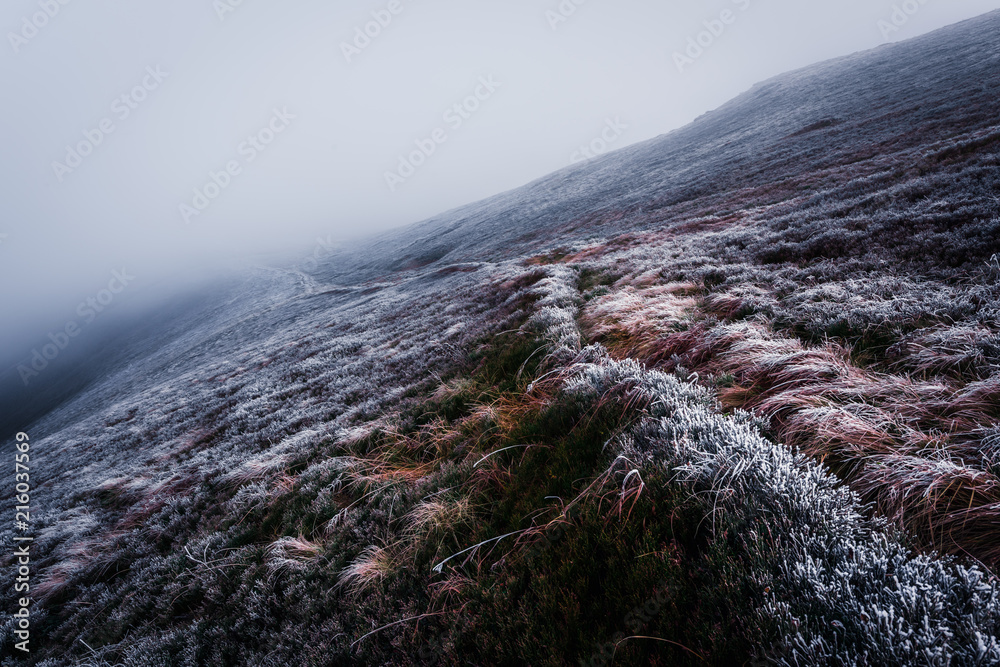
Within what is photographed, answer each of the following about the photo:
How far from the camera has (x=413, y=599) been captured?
10.1 ft

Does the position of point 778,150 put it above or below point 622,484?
above

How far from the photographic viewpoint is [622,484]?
9.49ft

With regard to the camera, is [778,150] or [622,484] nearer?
[622,484]

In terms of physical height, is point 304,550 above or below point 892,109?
below

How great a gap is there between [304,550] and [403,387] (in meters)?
4.51

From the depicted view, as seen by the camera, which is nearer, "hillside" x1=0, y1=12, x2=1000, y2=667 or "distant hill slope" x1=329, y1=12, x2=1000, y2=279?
"hillside" x1=0, y1=12, x2=1000, y2=667

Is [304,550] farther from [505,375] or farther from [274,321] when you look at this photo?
[274,321]

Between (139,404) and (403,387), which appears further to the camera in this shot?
(139,404)

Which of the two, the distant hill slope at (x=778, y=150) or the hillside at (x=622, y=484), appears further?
the distant hill slope at (x=778, y=150)

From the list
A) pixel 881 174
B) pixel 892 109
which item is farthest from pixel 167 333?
pixel 892 109

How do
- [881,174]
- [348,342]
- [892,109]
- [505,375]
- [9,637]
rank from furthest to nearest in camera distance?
1. [892,109]
2. [348,342]
3. [881,174]
4. [505,375]
5. [9,637]

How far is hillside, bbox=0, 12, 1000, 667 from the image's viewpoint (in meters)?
2.00

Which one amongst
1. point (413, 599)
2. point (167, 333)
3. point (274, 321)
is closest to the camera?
point (413, 599)

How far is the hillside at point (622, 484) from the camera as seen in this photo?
1995mm
